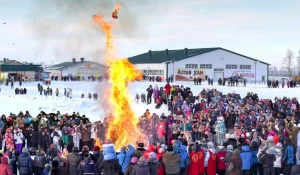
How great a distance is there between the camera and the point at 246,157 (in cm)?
1361

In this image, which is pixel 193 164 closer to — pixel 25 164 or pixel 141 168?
pixel 141 168

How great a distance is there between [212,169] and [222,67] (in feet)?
196

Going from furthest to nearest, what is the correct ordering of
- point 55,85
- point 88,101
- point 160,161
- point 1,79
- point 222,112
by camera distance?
1. point 1,79
2. point 55,85
3. point 88,101
4. point 222,112
5. point 160,161

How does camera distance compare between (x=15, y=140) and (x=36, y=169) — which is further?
(x=15, y=140)

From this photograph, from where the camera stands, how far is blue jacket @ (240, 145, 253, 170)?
44.6ft

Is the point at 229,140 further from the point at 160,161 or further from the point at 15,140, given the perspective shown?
the point at 15,140

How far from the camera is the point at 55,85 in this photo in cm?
5312

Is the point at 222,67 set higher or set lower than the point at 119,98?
higher

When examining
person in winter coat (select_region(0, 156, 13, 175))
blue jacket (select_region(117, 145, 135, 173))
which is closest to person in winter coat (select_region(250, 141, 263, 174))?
blue jacket (select_region(117, 145, 135, 173))

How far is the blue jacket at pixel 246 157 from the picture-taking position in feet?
44.6

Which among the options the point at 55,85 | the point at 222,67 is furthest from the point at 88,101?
the point at 222,67

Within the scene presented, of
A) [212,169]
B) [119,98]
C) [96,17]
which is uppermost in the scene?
[96,17]

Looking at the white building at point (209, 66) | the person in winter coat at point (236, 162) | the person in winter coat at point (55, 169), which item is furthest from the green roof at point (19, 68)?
the person in winter coat at point (236, 162)

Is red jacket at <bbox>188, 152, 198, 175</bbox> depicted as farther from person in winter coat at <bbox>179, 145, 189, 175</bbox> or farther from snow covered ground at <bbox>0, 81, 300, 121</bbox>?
snow covered ground at <bbox>0, 81, 300, 121</bbox>
